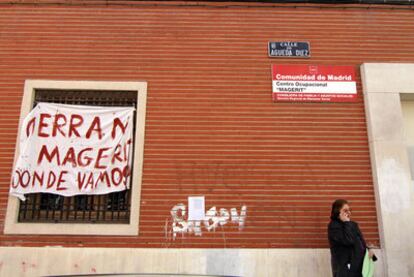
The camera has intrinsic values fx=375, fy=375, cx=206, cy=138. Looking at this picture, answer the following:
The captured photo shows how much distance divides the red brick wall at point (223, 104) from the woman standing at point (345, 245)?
2.23 ft

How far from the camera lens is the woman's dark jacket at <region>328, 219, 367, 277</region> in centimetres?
480

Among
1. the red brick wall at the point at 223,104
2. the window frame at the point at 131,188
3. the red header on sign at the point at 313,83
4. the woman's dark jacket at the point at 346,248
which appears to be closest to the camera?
the woman's dark jacket at the point at 346,248

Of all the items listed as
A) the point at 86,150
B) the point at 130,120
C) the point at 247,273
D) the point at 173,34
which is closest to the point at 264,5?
the point at 173,34

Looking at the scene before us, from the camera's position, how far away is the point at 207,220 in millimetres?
5676

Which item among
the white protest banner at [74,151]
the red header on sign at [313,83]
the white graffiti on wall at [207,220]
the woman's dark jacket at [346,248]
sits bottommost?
the woman's dark jacket at [346,248]

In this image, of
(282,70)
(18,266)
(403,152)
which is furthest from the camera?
(282,70)

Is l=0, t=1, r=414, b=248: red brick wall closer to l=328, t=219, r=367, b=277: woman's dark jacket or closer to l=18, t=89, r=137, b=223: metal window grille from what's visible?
l=18, t=89, r=137, b=223: metal window grille

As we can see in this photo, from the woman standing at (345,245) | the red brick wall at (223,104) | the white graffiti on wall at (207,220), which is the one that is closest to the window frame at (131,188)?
the red brick wall at (223,104)

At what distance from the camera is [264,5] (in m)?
6.64

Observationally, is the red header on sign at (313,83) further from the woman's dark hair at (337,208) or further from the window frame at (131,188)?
the window frame at (131,188)

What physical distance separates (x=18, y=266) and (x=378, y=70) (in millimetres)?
6374

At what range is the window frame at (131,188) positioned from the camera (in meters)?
5.58

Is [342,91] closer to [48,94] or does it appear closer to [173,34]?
[173,34]

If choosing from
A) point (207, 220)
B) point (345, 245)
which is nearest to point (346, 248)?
point (345, 245)
